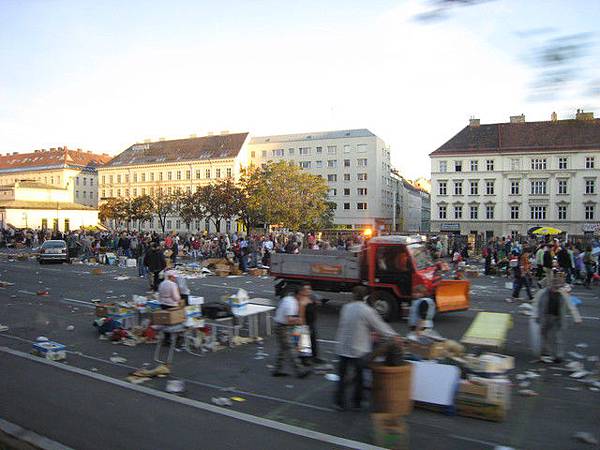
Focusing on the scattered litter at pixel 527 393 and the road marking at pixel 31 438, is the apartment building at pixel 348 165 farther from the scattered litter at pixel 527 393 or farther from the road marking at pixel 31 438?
the road marking at pixel 31 438

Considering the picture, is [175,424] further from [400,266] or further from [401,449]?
[400,266]

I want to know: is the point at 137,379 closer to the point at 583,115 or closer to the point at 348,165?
the point at 583,115

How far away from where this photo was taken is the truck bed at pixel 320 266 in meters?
13.2

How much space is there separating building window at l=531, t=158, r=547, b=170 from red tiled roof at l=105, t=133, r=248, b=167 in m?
46.5

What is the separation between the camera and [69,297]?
1664 centimetres

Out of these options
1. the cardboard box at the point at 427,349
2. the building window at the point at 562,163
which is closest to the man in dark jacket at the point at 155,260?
the cardboard box at the point at 427,349

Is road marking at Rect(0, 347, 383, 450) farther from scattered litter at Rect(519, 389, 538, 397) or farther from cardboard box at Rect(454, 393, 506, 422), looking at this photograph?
scattered litter at Rect(519, 389, 538, 397)

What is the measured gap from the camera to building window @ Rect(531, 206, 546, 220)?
193 ft

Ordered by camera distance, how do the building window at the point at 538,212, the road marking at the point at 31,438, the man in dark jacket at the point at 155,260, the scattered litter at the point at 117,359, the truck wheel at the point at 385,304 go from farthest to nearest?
the building window at the point at 538,212
the man in dark jacket at the point at 155,260
the truck wheel at the point at 385,304
the scattered litter at the point at 117,359
the road marking at the point at 31,438

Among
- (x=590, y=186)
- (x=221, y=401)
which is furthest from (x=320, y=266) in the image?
(x=590, y=186)

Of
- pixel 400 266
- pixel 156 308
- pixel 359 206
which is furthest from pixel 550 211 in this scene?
pixel 156 308

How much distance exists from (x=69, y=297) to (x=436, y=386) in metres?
14.0

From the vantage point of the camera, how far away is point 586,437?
5.73 m

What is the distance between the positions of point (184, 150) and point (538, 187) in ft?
194
